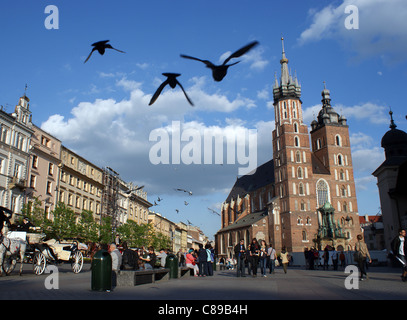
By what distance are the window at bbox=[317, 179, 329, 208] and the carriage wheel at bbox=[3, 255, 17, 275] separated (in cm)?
6474

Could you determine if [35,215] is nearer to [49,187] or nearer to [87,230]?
[87,230]

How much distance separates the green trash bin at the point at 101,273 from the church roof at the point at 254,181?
74.1 meters

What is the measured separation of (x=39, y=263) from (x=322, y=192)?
65.8 m

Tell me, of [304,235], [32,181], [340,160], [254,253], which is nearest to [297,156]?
[340,160]

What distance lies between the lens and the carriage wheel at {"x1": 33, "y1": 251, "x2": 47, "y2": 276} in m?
14.4

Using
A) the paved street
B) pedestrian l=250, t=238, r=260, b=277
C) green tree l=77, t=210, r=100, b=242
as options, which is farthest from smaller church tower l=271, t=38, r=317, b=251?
the paved street

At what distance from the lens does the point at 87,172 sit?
49.8 metres

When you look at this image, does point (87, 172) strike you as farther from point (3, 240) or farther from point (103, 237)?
point (3, 240)

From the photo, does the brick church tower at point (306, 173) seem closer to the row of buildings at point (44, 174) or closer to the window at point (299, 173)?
the window at point (299, 173)

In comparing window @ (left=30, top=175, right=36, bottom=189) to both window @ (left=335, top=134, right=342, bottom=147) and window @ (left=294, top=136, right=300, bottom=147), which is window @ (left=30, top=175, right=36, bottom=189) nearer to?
window @ (left=294, top=136, right=300, bottom=147)

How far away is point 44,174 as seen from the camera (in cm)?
3919

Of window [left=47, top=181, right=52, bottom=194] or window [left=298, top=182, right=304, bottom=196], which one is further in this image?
window [left=298, top=182, right=304, bottom=196]

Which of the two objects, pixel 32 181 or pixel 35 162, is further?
pixel 35 162
